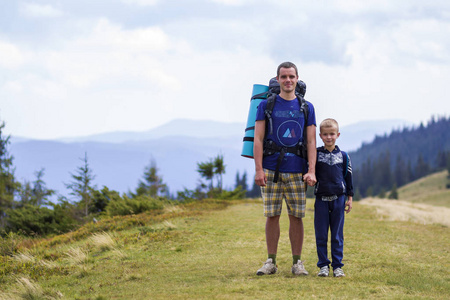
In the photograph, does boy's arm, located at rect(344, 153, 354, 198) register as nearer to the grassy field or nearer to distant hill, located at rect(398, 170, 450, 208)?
the grassy field

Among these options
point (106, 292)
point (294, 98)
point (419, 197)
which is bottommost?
point (419, 197)

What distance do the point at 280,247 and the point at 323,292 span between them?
13.4 feet

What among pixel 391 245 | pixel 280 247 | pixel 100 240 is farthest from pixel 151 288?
pixel 391 245

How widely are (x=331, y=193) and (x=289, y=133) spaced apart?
1060mm

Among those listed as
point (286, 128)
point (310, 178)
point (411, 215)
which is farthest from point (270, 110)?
point (411, 215)

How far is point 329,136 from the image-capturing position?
630 centimetres

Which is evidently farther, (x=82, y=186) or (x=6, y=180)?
(x=6, y=180)

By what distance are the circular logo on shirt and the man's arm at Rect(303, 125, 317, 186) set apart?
0.17 m

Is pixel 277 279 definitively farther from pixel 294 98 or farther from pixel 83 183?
pixel 83 183

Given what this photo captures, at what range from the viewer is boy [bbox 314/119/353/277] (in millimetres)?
6281

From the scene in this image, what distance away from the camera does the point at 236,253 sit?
8828 mm

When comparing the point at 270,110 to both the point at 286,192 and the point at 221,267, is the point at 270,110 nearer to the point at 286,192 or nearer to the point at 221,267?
the point at 286,192

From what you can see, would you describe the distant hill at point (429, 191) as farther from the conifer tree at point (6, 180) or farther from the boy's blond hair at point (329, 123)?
the boy's blond hair at point (329, 123)

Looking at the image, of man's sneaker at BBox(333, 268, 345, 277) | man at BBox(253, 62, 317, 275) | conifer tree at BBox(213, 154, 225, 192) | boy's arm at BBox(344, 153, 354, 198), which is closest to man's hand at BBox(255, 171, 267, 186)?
man at BBox(253, 62, 317, 275)
